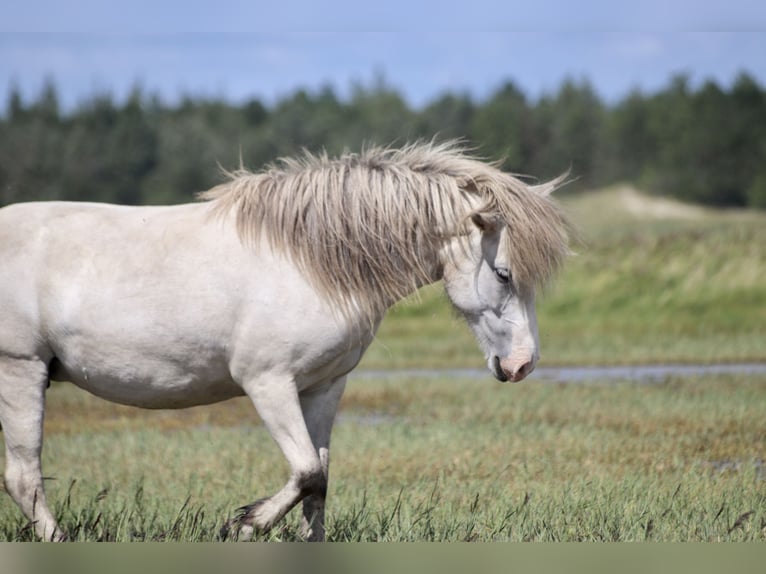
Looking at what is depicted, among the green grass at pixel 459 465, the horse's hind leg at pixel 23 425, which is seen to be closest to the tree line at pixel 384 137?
the green grass at pixel 459 465

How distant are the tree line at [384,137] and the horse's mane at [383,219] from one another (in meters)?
36.7

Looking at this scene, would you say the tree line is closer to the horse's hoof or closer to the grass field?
the grass field

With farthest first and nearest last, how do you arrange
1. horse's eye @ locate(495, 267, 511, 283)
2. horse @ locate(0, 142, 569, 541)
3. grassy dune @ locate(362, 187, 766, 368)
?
1. grassy dune @ locate(362, 187, 766, 368)
2. horse's eye @ locate(495, 267, 511, 283)
3. horse @ locate(0, 142, 569, 541)

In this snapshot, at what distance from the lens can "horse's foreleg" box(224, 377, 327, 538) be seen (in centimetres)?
559

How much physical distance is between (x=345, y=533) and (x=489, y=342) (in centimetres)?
133

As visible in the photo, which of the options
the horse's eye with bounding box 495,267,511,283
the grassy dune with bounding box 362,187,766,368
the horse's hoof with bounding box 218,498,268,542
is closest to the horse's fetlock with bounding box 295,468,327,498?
the horse's hoof with bounding box 218,498,268,542

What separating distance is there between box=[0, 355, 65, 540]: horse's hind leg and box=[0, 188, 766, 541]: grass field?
221mm

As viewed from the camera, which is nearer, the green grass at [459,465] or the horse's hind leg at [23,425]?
the horse's hind leg at [23,425]

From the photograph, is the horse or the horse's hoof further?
the horse

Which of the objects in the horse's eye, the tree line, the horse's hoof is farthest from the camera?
the tree line

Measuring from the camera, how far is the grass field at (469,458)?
620 centimetres

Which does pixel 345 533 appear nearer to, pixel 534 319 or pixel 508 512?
pixel 508 512

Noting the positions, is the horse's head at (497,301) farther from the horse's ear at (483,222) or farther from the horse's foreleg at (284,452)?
the horse's foreleg at (284,452)

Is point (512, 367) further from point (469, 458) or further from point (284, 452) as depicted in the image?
point (469, 458)
